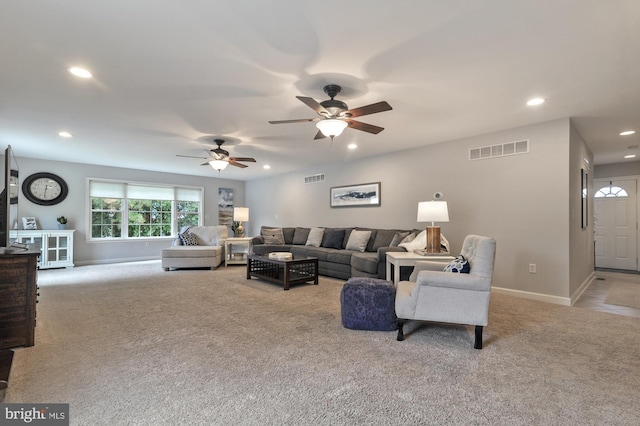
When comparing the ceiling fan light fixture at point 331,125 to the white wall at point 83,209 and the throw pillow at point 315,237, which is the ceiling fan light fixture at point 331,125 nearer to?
the throw pillow at point 315,237

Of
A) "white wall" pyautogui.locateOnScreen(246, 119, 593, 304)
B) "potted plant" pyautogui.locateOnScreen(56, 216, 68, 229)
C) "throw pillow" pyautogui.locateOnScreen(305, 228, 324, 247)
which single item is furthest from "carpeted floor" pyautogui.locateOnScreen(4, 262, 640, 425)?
"potted plant" pyautogui.locateOnScreen(56, 216, 68, 229)

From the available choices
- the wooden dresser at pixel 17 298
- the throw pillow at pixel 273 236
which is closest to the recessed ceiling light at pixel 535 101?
the wooden dresser at pixel 17 298

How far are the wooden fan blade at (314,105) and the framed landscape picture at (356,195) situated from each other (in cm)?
320

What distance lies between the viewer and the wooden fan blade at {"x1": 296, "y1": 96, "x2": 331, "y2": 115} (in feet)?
8.64

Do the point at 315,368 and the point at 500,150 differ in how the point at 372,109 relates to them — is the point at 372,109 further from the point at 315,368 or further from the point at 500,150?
the point at 500,150

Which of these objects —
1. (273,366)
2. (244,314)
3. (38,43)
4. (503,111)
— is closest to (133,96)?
(38,43)

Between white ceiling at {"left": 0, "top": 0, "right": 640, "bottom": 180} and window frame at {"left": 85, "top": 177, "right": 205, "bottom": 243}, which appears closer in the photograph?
white ceiling at {"left": 0, "top": 0, "right": 640, "bottom": 180}

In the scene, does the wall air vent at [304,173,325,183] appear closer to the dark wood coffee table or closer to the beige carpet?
the dark wood coffee table

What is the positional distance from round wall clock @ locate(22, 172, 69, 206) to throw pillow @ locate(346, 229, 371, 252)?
6.34 meters

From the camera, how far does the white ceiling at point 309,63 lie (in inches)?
76.3

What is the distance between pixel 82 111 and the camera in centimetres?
366

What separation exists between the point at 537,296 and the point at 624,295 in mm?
1541

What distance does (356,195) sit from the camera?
646cm

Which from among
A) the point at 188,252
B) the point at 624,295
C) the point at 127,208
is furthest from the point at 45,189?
the point at 624,295
